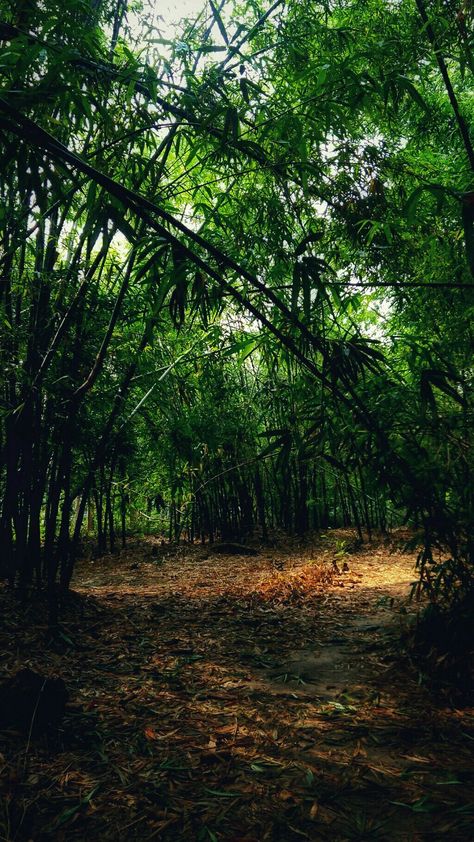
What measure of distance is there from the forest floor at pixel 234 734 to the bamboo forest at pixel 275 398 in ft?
0.03

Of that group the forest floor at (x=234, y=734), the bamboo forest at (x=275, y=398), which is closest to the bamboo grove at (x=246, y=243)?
the bamboo forest at (x=275, y=398)

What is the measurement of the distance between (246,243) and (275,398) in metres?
0.84

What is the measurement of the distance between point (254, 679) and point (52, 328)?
2035 mm

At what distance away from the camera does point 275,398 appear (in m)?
2.92

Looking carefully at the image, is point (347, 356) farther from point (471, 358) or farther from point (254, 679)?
point (254, 679)

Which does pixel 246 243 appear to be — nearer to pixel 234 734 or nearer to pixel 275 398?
pixel 275 398

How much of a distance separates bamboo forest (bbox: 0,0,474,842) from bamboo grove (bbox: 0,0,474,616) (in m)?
0.02

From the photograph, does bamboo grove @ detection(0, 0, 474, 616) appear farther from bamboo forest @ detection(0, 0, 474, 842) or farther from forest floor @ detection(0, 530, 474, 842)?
forest floor @ detection(0, 530, 474, 842)

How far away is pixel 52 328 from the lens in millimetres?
2914

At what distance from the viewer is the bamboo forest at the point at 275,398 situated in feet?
4.94

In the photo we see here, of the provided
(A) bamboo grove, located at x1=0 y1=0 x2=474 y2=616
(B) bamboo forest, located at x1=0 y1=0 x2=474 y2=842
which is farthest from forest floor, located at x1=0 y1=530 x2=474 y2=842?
(A) bamboo grove, located at x1=0 y1=0 x2=474 y2=616

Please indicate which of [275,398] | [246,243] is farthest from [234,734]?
[246,243]

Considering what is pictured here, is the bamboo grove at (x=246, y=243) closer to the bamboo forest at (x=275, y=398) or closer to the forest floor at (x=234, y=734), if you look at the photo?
the bamboo forest at (x=275, y=398)

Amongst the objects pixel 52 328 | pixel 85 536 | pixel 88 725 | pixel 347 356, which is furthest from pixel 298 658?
pixel 85 536
